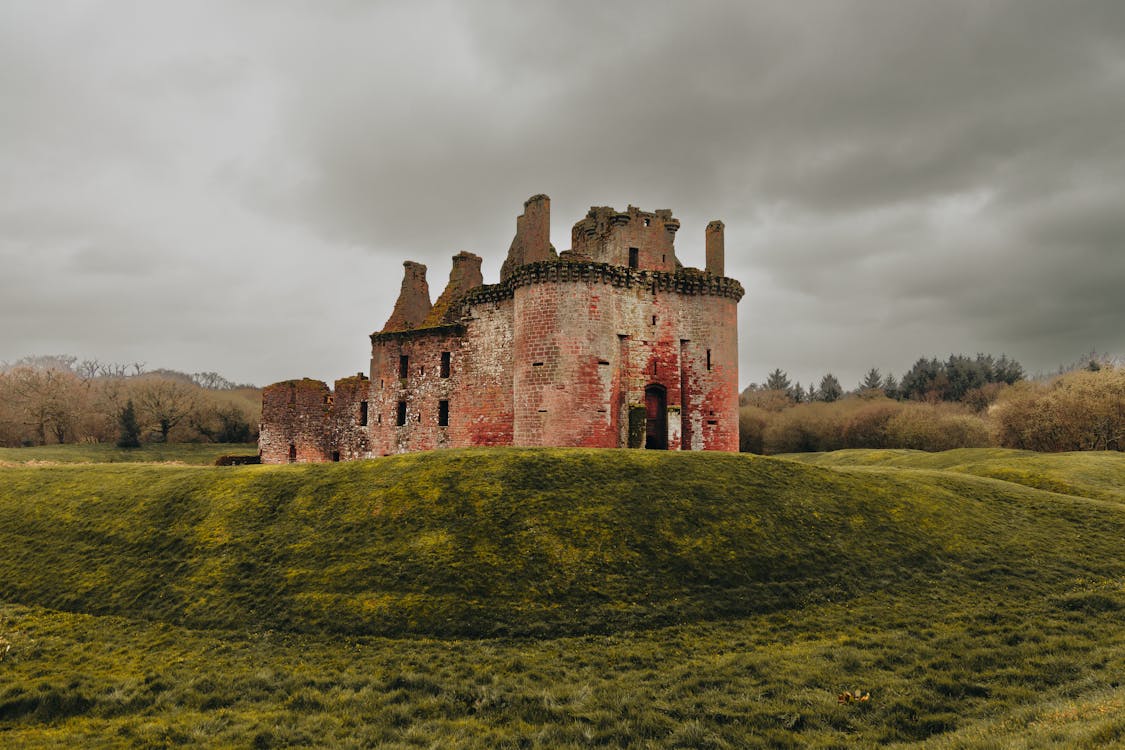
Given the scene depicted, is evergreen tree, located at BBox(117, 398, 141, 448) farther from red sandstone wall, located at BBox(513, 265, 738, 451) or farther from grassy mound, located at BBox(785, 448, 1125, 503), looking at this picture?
grassy mound, located at BBox(785, 448, 1125, 503)

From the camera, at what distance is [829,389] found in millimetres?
118000

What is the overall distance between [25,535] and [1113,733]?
88.7ft

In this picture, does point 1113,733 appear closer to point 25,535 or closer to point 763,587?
point 763,587

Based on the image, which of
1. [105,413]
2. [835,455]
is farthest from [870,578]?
[105,413]

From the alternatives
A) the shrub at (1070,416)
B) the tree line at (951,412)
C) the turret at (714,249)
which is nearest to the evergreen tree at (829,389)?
the tree line at (951,412)

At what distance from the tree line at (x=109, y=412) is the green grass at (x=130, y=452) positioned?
3.20 metres

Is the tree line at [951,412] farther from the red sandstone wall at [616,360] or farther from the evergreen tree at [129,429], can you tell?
the evergreen tree at [129,429]

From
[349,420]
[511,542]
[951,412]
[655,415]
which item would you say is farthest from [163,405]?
[951,412]

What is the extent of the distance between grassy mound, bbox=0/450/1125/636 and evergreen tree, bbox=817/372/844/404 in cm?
9829

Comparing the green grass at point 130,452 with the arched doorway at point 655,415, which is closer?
the arched doorway at point 655,415

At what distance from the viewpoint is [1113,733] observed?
7.61m

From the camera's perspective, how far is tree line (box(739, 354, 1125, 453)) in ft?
176

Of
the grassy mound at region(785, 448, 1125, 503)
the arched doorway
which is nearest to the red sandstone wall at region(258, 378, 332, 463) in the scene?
the arched doorway

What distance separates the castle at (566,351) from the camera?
98.3 feet
